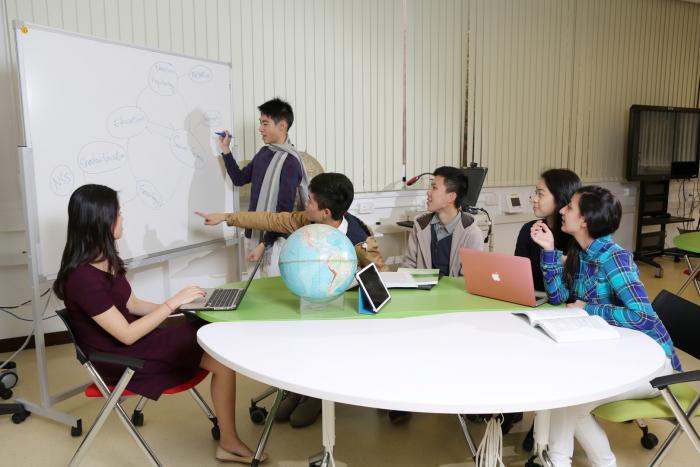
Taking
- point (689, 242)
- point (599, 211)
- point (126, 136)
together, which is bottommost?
point (689, 242)

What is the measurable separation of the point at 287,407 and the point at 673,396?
157 centimetres

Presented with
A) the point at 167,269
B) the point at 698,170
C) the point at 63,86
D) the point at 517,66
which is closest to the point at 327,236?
the point at 63,86

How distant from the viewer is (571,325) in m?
1.69

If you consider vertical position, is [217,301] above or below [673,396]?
above

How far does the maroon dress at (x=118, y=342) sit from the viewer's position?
1.81m

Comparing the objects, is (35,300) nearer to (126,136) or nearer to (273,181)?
(126,136)

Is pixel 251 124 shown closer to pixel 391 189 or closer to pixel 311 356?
pixel 391 189

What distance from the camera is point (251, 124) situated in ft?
12.6

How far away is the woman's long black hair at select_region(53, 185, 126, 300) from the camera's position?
187 cm

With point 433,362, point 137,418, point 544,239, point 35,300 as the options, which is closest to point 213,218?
point 35,300

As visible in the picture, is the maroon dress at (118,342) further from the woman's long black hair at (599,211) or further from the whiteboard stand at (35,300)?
the woman's long black hair at (599,211)

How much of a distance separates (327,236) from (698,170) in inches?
234

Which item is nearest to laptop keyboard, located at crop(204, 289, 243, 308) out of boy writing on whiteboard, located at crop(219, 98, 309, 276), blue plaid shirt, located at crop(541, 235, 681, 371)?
boy writing on whiteboard, located at crop(219, 98, 309, 276)

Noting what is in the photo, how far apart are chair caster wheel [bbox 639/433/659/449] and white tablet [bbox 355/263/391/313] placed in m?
1.27
